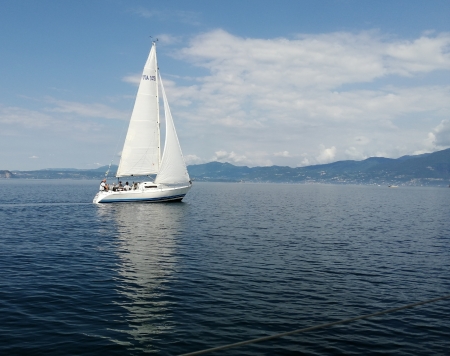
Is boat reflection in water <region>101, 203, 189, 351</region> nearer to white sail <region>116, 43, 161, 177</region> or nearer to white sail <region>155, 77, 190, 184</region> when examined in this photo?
white sail <region>155, 77, 190, 184</region>

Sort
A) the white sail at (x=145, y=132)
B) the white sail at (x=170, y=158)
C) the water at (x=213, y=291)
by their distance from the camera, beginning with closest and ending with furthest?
the water at (x=213, y=291) → the white sail at (x=170, y=158) → the white sail at (x=145, y=132)

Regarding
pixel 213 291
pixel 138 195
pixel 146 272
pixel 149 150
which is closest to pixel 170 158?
pixel 149 150

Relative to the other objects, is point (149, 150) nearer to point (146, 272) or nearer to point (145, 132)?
point (145, 132)

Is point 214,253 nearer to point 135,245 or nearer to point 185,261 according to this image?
point 185,261

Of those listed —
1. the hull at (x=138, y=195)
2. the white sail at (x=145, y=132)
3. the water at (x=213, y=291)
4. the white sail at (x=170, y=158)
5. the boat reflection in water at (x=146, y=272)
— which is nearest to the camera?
the water at (x=213, y=291)

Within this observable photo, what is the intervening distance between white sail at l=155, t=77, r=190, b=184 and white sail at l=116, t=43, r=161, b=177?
5.91 feet

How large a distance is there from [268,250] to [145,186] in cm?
4431

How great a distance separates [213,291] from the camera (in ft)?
65.1

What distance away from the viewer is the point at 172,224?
46562 mm

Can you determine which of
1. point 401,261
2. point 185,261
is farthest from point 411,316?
point 185,261

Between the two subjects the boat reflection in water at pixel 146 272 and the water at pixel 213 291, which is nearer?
the water at pixel 213 291

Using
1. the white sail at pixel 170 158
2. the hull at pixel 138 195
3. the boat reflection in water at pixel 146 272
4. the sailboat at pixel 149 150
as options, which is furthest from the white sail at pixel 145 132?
the boat reflection in water at pixel 146 272

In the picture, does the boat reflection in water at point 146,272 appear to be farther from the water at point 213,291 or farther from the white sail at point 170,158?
the white sail at point 170,158

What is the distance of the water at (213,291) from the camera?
14109 millimetres
